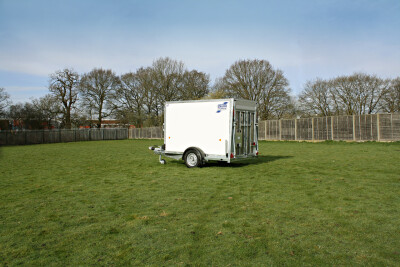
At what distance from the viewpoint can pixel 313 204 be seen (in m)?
6.41

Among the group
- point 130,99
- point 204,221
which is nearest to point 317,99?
point 130,99

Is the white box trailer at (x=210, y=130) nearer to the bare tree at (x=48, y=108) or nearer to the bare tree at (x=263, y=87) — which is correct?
the bare tree at (x=263, y=87)

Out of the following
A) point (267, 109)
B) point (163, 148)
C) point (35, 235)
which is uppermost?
point (267, 109)

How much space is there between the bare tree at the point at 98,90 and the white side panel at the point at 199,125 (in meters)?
43.0

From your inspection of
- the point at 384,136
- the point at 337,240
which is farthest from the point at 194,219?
the point at 384,136

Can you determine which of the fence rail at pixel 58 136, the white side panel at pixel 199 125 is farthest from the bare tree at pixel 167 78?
the white side panel at pixel 199 125

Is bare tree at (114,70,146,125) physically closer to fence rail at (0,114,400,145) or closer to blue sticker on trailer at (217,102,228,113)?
fence rail at (0,114,400,145)

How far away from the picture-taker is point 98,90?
53.1m

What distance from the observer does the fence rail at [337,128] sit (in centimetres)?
2520

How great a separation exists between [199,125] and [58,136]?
38535 millimetres

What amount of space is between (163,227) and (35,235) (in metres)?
2.00

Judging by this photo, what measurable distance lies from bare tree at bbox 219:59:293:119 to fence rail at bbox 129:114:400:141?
33.1ft

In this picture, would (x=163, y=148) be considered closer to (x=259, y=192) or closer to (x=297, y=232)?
(x=259, y=192)

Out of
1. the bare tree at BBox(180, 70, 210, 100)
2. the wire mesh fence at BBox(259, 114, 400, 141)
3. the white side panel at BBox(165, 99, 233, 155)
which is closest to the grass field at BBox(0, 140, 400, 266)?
the white side panel at BBox(165, 99, 233, 155)
